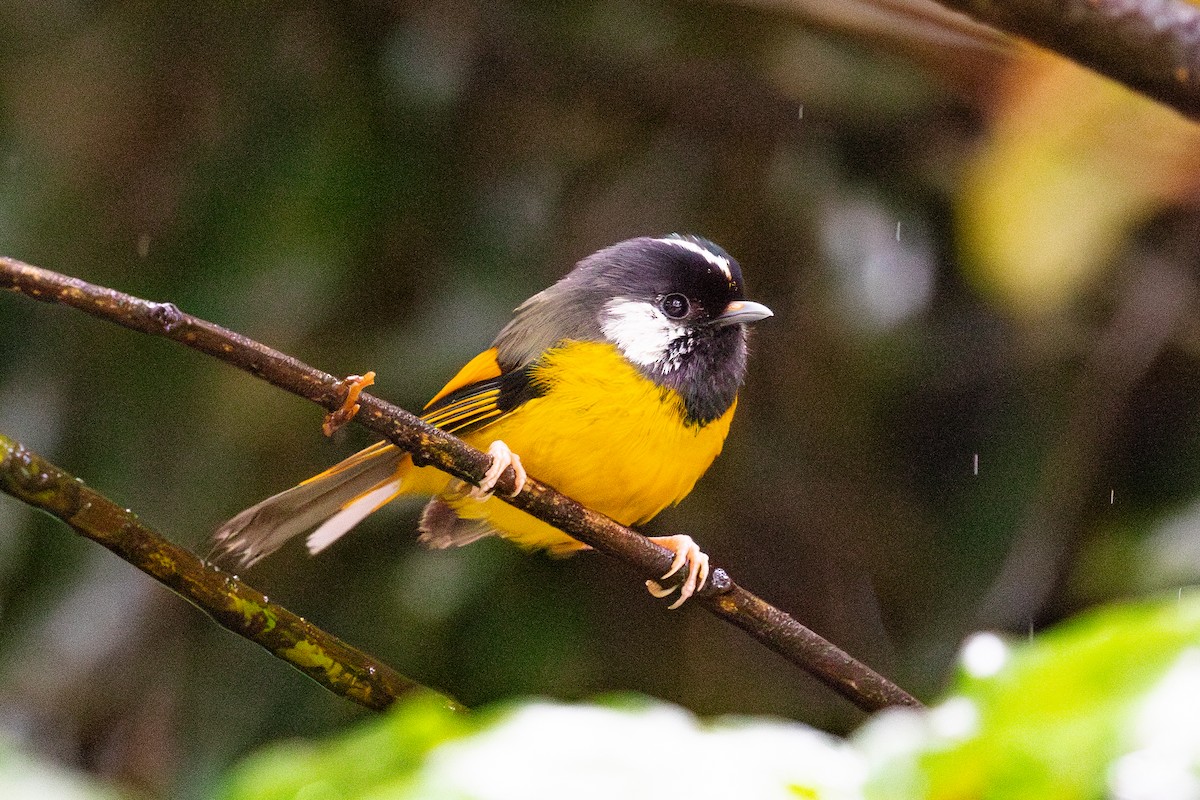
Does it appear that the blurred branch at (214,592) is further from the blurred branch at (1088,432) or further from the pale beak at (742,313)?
the blurred branch at (1088,432)

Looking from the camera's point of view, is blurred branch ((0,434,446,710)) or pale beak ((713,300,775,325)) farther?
pale beak ((713,300,775,325))

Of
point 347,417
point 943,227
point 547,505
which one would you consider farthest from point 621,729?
point 943,227

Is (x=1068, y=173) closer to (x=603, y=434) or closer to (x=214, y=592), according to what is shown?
(x=603, y=434)

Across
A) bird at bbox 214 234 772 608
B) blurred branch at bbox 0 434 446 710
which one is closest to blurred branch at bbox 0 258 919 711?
blurred branch at bbox 0 434 446 710

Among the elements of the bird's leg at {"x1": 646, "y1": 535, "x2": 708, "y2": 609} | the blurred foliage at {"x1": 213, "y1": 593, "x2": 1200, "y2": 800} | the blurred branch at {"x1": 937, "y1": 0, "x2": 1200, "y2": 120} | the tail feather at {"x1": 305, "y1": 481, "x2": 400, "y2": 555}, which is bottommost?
the tail feather at {"x1": 305, "y1": 481, "x2": 400, "y2": 555}

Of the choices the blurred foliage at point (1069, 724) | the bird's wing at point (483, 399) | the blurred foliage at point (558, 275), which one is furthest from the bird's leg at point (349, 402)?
the blurred foliage at point (558, 275)

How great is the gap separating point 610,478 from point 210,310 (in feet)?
2.49

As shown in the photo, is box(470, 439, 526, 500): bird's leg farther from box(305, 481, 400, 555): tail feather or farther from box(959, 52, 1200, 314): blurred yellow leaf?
box(959, 52, 1200, 314): blurred yellow leaf

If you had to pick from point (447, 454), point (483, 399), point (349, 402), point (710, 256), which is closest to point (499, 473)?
point (447, 454)

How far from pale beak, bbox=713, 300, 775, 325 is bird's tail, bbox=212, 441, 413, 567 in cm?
46

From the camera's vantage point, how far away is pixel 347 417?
882mm

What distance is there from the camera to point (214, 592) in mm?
885

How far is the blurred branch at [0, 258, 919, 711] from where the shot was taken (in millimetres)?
820

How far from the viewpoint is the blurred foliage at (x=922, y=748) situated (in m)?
0.35
